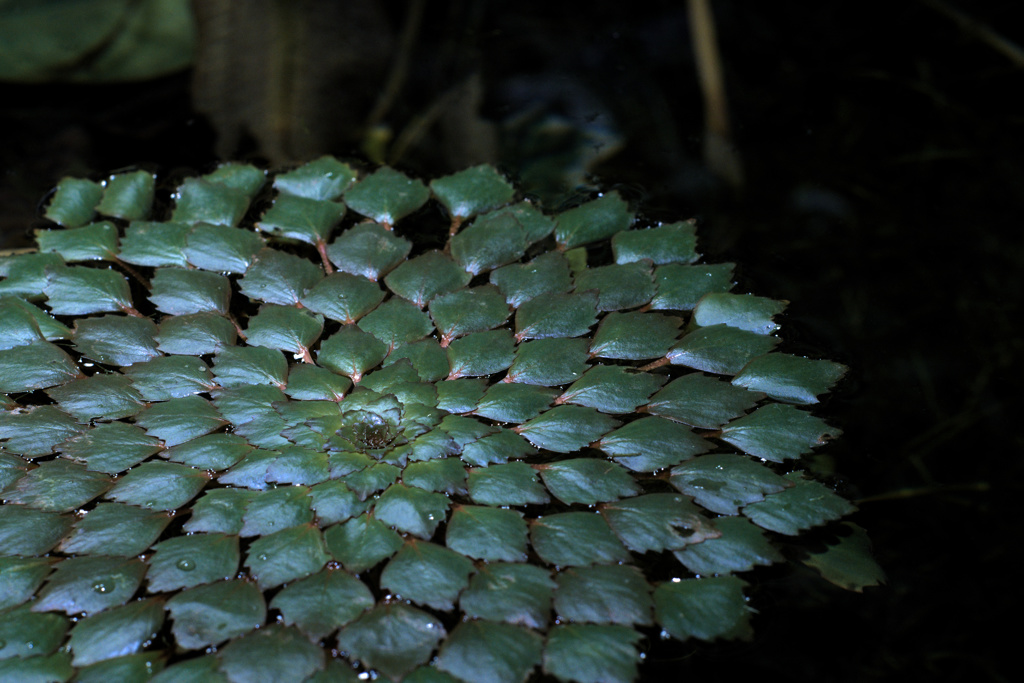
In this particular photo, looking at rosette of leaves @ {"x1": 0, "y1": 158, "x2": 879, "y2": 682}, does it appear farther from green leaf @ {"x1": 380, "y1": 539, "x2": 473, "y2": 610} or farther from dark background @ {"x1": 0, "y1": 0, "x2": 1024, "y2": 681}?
dark background @ {"x1": 0, "y1": 0, "x2": 1024, "y2": 681}

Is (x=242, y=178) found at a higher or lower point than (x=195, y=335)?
higher

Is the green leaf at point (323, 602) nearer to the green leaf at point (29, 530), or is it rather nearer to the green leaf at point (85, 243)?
the green leaf at point (29, 530)

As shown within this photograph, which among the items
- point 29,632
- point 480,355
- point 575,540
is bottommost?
point 29,632

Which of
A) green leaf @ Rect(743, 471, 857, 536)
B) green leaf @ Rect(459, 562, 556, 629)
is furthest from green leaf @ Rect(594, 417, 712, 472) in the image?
green leaf @ Rect(459, 562, 556, 629)

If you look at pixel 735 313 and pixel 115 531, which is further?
pixel 735 313

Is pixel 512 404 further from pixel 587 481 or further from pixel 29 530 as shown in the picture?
pixel 29 530

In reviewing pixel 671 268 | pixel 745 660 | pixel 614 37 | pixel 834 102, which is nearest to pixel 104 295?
pixel 671 268

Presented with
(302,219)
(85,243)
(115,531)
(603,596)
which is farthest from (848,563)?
(85,243)
